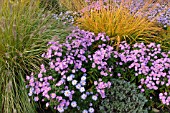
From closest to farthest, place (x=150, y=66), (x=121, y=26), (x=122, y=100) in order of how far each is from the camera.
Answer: (x=122, y=100), (x=150, y=66), (x=121, y=26)

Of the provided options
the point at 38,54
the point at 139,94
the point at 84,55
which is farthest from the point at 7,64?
the point at 139,94

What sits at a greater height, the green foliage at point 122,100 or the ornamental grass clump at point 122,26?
the ornamental grass clump at point 122,26

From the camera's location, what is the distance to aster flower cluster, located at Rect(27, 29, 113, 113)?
2484 mm

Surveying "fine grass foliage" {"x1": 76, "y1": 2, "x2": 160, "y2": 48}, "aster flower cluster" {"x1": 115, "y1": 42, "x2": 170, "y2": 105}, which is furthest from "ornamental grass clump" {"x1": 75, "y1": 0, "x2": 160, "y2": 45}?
"aster flower cluster" {"x1": 115, "y1": 42, "x2": 170, "y2": 105}

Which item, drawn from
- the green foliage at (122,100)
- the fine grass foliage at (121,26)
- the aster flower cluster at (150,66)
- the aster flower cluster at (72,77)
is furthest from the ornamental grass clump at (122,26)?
the green foliage at (122,100)

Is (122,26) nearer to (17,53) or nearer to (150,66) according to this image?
(150,66)

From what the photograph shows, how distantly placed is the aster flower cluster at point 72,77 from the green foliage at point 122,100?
0.14 metres

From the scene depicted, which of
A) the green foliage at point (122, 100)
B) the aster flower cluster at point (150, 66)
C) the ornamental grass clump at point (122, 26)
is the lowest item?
the green foliage at point (122, 100)

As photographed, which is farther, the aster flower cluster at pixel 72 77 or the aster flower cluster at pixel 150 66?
the aster flower cluster at pixel 150 66

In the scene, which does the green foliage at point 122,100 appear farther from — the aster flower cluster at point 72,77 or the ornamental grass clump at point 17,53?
the ornamental grass clump at point 17,53

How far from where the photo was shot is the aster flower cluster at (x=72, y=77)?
2484 mm

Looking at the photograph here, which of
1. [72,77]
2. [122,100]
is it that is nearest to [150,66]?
[122,100]

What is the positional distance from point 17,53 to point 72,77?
77 centimetres

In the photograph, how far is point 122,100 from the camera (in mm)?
2805
